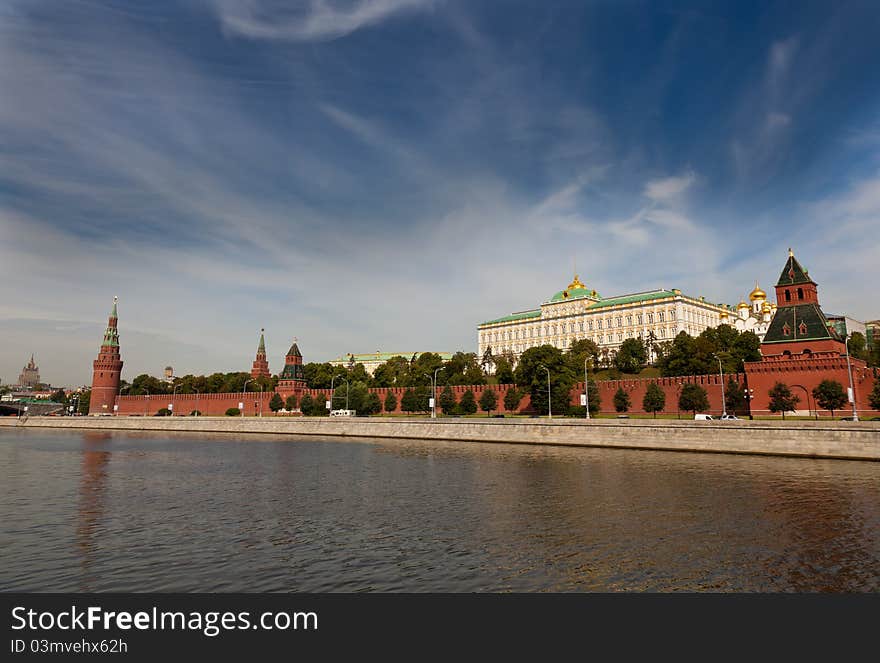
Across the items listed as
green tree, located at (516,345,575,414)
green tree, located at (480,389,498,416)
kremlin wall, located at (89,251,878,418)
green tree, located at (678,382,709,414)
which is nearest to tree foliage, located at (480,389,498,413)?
green tree, located at (480,389,498,416)

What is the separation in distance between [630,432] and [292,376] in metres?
68.1

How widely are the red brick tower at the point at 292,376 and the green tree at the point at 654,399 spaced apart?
182 feet

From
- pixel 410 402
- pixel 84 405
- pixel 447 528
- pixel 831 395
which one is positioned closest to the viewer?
pixel 447 528

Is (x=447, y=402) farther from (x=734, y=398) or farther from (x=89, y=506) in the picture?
(x=89, y=506)

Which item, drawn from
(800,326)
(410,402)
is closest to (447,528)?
(800,326)

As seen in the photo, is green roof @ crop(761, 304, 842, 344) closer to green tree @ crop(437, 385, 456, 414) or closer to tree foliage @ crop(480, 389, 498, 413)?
tree foliage @ crop(480, 389, 498, 413)

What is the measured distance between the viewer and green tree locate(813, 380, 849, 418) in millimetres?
50375

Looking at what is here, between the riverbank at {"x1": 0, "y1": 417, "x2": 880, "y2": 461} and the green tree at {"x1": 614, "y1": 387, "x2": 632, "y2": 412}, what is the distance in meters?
20.9

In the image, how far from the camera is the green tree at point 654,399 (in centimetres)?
6241

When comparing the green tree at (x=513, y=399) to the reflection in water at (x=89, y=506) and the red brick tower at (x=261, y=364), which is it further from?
the red brick tower at (x=261, y=364)

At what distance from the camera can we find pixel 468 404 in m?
75.5
